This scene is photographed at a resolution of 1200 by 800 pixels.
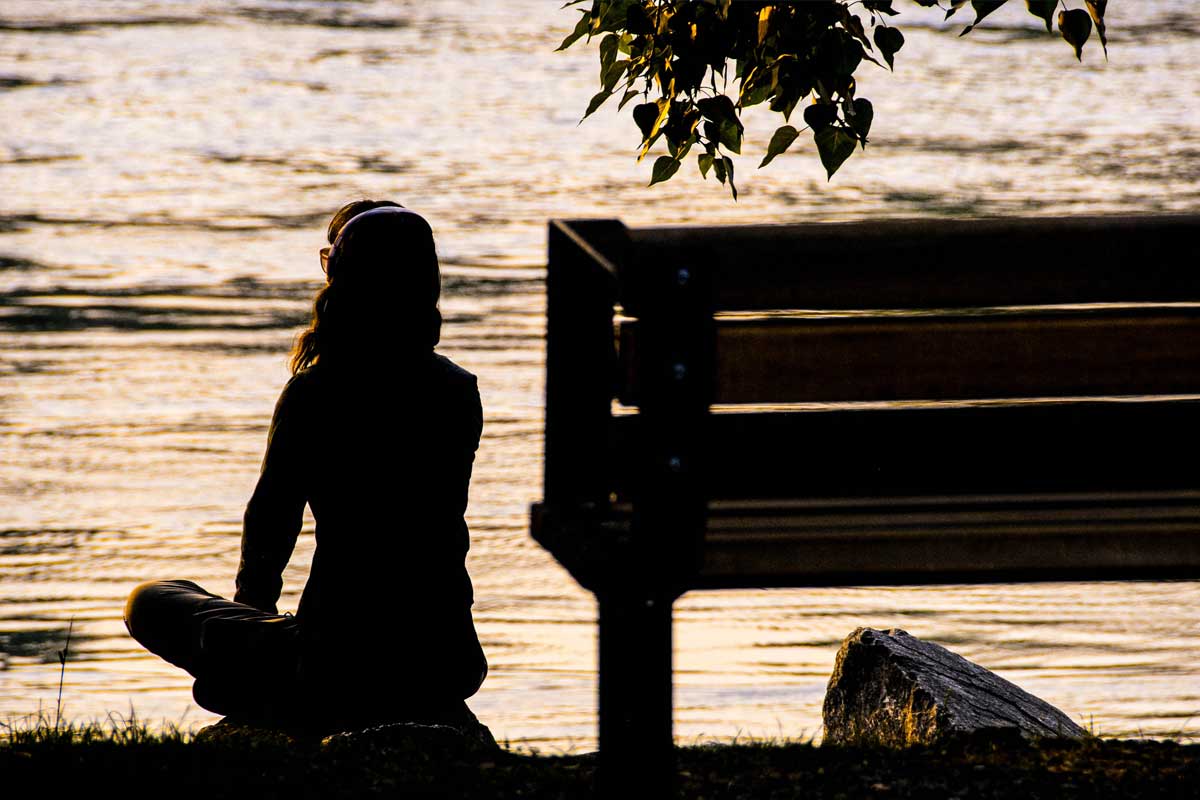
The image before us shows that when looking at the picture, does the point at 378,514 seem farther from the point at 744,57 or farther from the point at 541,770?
the point at 744,57

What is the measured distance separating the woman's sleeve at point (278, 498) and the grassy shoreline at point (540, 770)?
40 centimetres

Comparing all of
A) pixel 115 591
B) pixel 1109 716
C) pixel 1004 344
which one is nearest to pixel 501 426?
pixel 115 591

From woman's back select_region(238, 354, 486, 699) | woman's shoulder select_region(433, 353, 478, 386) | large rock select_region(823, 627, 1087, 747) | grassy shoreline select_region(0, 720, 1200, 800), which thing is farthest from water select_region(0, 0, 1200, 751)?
large rock select_region(823, 627, 1087, 747)

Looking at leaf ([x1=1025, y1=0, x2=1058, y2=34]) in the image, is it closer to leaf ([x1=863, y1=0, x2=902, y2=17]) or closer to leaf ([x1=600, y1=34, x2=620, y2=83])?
leaf ([x1=863, y1=0, x2=902, y2=17])

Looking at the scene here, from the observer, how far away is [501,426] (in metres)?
9.52

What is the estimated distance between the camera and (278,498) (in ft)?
→ 12.3

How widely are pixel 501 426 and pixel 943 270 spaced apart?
6769 millimetres

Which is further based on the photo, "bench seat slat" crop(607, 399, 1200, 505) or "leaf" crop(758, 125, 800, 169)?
"leaf" crop(758, 125, 800, 169)

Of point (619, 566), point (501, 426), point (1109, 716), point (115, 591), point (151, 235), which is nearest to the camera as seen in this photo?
point (619, 566)

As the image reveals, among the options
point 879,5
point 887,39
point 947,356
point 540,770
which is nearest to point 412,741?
point 540,770

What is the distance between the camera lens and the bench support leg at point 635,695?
9.29ft

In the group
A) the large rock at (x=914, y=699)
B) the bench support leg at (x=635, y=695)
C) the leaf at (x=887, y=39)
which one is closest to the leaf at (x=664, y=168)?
the leaf at (x=887, y=39)

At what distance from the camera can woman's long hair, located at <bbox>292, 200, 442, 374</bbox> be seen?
3.68 meters

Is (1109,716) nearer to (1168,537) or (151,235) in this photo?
(1168,537)
